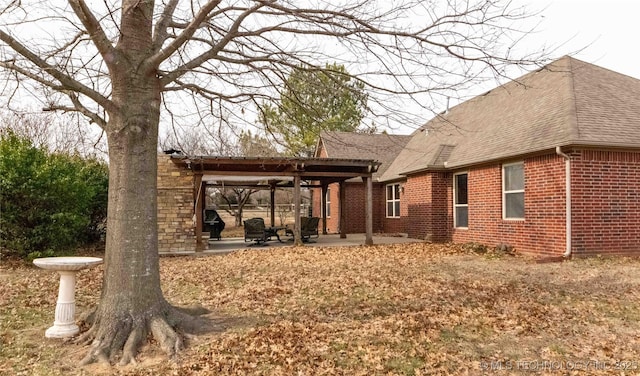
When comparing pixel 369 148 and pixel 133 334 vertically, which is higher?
pixel 369 148

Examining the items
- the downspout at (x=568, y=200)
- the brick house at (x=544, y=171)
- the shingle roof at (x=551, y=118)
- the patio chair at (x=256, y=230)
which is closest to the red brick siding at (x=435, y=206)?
the brick house at (x=544, y=171)

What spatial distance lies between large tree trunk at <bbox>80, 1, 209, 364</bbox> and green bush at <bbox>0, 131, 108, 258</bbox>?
312 inches

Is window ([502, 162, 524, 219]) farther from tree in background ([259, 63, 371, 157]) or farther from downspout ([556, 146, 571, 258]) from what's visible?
tree in background ([259, 63, 371, 157])

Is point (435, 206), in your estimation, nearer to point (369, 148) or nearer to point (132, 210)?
point (369, 148)

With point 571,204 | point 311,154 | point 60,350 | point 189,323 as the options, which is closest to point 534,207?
point 571,204

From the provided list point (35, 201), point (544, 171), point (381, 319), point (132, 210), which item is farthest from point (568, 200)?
point (35, 201)

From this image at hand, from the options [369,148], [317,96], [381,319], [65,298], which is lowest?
[381,319]

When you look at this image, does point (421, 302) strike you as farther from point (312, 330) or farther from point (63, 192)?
point (63, 192)

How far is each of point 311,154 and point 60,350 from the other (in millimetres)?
26302

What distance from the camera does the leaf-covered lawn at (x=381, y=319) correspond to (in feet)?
13.6

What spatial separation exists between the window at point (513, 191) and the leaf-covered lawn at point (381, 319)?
8.43ft

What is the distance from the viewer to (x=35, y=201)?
1138 cm

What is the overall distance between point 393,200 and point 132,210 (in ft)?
55.0

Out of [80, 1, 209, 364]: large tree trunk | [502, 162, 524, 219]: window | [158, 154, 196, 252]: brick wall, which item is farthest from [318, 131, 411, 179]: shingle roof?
[80, 1, 209, 364]: large tree trunk
